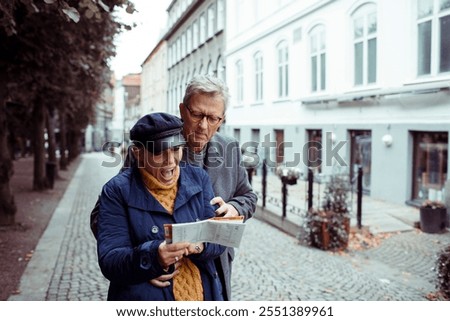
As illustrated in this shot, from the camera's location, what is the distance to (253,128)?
271 inches

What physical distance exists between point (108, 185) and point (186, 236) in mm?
375

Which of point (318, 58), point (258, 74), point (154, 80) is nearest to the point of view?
point (154, 80)

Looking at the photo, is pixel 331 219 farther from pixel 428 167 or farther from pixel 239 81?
pixel 239 81

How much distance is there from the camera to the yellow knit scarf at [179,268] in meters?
1.78

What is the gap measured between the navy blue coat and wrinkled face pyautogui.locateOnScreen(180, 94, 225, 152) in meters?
0.32

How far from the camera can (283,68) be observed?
7867mm

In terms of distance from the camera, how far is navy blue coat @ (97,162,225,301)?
1664 millimetres

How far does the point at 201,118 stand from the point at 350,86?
18.9ft

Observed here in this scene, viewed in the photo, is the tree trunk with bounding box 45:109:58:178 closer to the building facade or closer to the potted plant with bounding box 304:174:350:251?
the potted plant with bounding box 304:174:350:251

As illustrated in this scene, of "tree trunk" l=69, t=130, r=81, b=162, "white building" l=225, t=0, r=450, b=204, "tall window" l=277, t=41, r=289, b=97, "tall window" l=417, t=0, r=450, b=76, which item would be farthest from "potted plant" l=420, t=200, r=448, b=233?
"tree trunk" l=69, t=130, r=81, b=162

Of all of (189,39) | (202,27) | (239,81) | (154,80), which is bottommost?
(154,80)

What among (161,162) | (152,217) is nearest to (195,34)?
(161,162)
